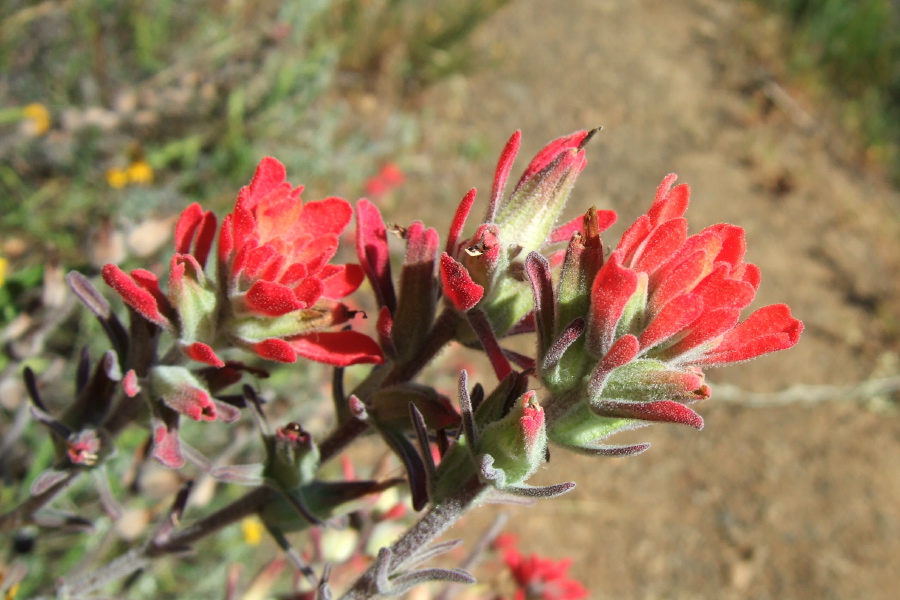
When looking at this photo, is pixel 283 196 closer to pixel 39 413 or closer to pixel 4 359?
pixel 39 413

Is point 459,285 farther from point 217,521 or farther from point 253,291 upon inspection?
point 217,521

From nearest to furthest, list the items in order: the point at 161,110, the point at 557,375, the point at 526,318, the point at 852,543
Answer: the point at 557,375
the point at 526,318
the point at 161,110
the point at 852,543

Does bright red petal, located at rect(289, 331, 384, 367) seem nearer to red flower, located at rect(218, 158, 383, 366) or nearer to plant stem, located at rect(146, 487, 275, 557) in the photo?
red flower, located at rect(218, 158, 383, 366)

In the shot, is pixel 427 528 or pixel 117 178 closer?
pixel 427 528

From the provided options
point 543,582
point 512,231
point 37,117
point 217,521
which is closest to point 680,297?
point 512,231

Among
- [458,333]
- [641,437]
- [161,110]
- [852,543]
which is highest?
[161,110]

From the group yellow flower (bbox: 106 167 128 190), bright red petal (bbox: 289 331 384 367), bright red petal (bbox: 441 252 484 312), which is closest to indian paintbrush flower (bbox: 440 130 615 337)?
bright red petal (bbox: 441 252 484 312)

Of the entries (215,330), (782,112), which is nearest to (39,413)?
(215,330)
